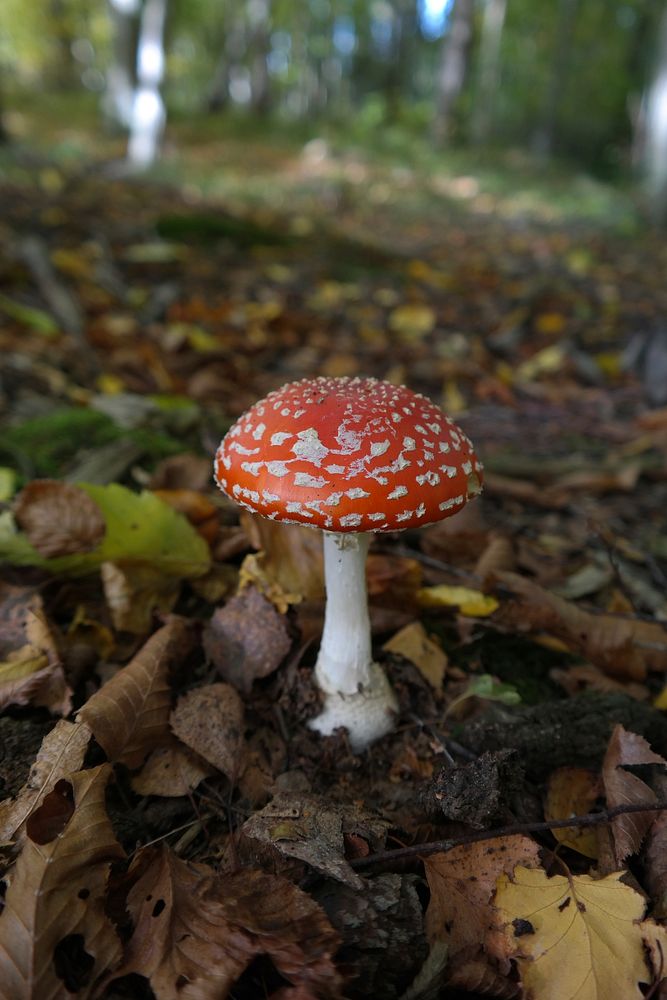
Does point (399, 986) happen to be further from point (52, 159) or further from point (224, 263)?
point (52, 159)

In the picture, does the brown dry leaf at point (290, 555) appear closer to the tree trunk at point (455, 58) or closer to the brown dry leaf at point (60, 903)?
the brown dry leaf at point (60, 903)

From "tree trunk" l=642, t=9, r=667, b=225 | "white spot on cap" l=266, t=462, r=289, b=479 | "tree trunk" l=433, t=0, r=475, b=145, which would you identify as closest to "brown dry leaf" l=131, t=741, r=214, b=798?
"white spot on cap" l=266, t=462, r=289, b=479

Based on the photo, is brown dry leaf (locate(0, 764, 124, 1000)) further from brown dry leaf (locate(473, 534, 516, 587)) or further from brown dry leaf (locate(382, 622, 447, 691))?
brown dry leaf (locate(473, 534, 516, 587))

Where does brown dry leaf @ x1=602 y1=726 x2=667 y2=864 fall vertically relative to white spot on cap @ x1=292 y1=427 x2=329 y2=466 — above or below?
below

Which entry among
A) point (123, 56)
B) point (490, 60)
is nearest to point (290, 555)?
point (123, 56)

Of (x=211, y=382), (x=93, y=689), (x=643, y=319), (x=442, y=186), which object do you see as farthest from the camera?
(x=442, y=186)

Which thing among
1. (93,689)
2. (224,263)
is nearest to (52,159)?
(224,263)
